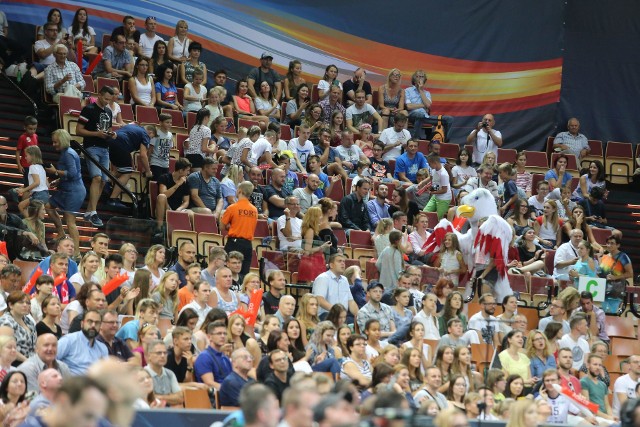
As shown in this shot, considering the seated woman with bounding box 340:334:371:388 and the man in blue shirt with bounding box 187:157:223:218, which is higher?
the man in blue shirt with bounding box 187:157:223:218

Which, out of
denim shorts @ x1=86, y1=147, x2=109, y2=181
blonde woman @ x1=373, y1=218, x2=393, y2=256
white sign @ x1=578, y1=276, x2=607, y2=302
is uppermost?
denim shorts @ x1=86, y1=147, x2=109, y2=181

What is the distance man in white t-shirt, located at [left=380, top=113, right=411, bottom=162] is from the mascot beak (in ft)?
10.1

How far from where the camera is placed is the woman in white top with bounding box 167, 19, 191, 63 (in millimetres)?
17562

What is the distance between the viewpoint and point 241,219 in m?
13.5

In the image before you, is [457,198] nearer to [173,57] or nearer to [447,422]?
[173,57]

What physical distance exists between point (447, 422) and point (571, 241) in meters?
8.44

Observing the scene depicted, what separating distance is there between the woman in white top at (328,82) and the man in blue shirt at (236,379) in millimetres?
8657

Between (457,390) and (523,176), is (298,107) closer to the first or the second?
(523,176)

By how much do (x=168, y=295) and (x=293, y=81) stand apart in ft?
24.1

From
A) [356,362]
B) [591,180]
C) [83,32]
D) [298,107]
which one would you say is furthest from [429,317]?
[83,32]

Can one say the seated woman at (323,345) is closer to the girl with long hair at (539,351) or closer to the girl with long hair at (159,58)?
the girl with long hair at (539,351)

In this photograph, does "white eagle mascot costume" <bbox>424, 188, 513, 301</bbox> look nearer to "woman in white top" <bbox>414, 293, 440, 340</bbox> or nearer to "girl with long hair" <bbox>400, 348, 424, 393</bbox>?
"woman in white top" <bbox>414, 293, 440, 340</bbox>

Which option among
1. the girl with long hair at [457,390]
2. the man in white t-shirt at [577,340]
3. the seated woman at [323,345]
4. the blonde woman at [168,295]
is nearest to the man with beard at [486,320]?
the man in white t-shirt at [577,340]

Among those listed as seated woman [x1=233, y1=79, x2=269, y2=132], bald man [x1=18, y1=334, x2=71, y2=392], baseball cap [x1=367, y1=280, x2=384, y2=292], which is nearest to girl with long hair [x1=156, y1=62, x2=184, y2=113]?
seated woman [x1=233, y1=79, x2=269, y2=132]
